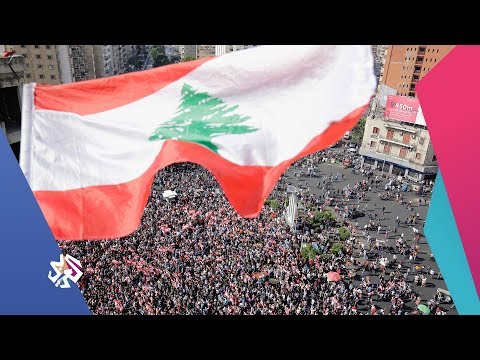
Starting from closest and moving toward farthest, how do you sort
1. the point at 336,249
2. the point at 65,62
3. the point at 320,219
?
the point at 336,249, the point at 320,219, the point at 65,62

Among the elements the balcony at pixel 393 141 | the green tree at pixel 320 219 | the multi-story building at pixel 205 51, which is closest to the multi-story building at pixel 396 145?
the balcony at pixel 393 141

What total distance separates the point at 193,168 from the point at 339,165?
15530mm

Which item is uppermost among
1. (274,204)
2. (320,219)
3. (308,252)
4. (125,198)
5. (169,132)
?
(169,132)

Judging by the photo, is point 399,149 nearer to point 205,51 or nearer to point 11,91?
point 11,91

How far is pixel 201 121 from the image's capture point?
17.0ft

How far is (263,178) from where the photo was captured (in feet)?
16.8

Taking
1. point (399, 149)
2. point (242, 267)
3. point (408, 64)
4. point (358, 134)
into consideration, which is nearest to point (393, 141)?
point (399, 149)

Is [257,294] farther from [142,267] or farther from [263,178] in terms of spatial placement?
[263,178]

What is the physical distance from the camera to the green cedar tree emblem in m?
5.14

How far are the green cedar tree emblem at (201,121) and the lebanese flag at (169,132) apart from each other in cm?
1

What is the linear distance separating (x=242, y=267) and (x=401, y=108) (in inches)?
1091

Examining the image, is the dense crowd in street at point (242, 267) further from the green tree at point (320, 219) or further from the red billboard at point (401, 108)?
the red billboard at point (401, 108)

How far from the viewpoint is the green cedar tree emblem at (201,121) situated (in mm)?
5141
